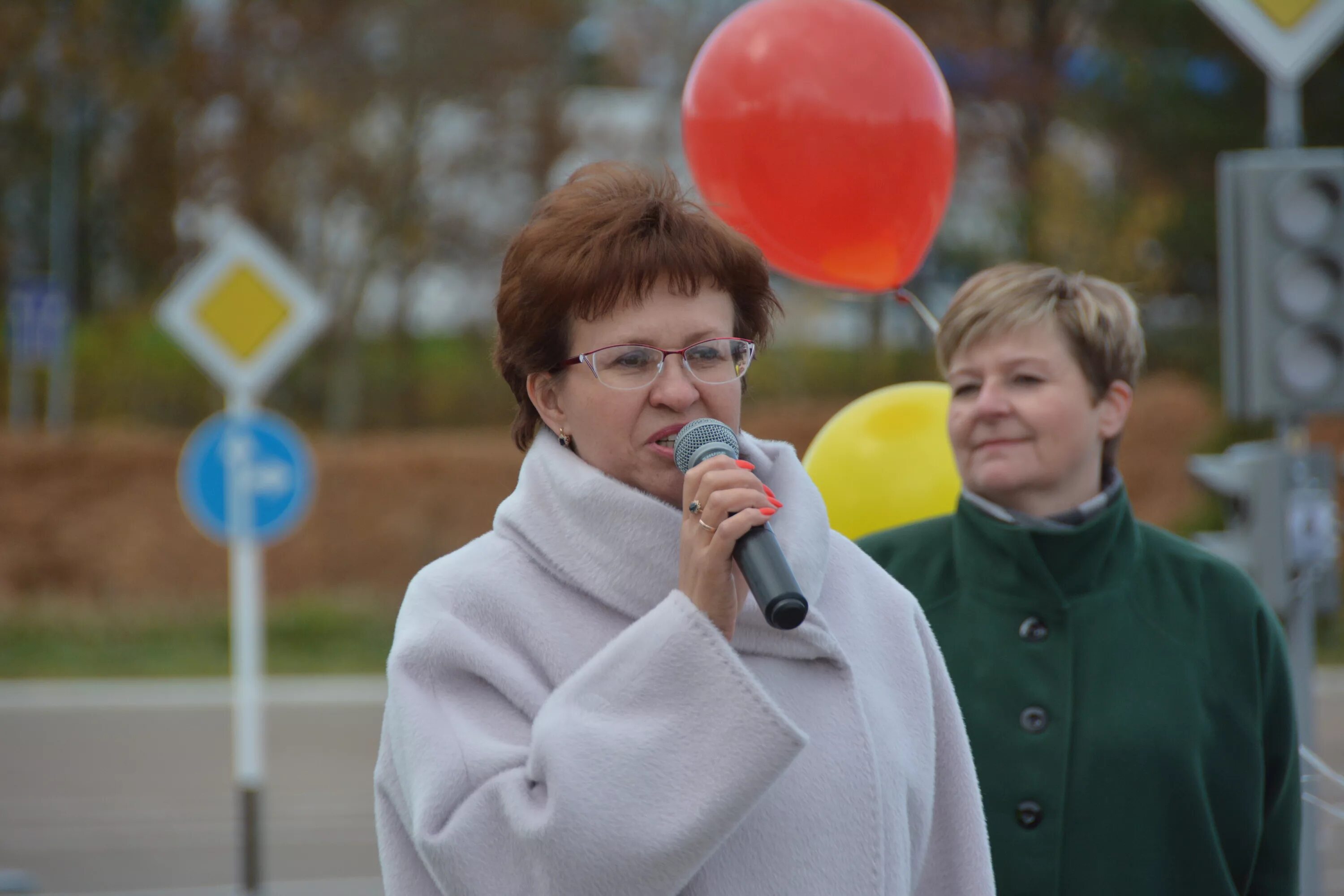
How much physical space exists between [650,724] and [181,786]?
8961 mm

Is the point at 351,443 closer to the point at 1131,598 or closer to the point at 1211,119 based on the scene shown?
the point at 1211,119

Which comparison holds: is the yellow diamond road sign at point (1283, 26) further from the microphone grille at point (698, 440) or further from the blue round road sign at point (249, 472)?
the blue round road sign at point (249, 472)

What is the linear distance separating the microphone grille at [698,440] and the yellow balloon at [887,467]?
1485mm

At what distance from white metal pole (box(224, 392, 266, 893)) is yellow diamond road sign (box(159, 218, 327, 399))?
0.18m

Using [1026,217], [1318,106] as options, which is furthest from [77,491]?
[1318,106]

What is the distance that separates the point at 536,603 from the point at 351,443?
720 inches

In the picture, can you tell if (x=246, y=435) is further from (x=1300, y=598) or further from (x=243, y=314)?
(x=1300, y=598)

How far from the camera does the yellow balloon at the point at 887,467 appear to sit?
342 centimetres

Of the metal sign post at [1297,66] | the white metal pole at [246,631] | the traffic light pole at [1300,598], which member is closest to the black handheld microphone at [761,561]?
the traffic light pole at [1300,598]

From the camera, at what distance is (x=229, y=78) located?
70.5ft

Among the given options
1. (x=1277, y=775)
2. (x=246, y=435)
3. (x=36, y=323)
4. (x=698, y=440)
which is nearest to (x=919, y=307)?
(x=1277, y=775)

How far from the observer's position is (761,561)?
1717 mm

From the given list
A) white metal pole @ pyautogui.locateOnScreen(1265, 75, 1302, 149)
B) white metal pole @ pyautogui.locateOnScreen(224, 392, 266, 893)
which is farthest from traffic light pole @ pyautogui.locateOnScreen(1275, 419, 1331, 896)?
white metal pole @ pyautogui.locateOnScreen(224, 392, 266, 893)

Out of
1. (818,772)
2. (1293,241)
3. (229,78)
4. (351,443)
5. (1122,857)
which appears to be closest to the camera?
(818,772)
